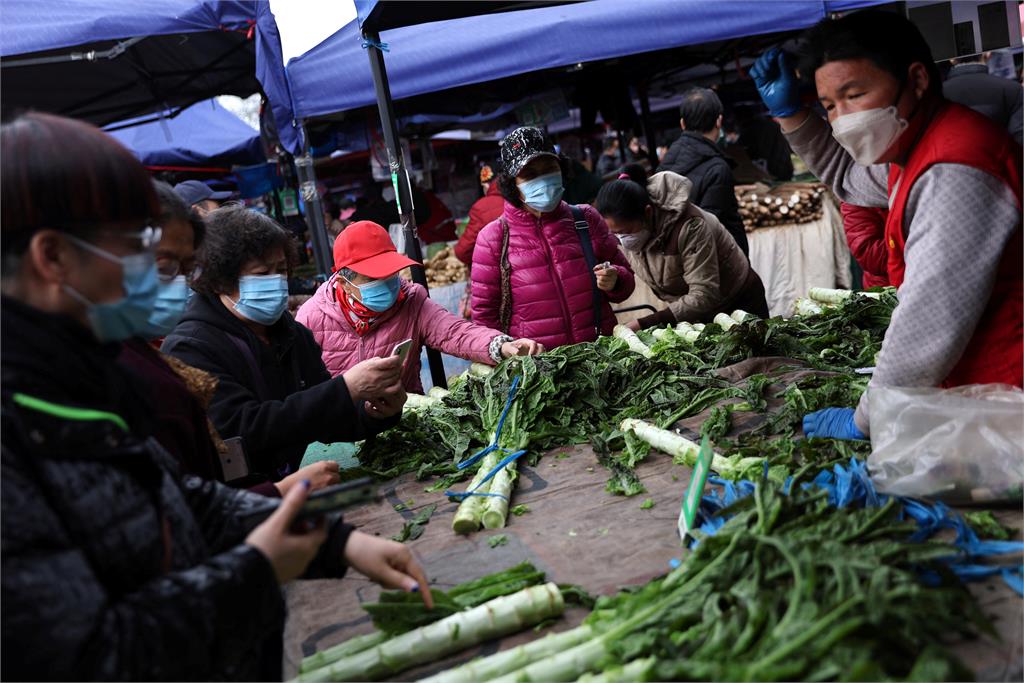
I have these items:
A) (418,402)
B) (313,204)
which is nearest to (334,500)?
(418,402)

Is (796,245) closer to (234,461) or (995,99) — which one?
(995,99)

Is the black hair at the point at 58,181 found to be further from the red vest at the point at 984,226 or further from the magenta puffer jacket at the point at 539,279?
the magenta puffer jacket at the point at 539,279

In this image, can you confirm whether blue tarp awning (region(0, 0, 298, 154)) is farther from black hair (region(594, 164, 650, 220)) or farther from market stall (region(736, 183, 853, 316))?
market stall (region(736, 183, 853, 316))

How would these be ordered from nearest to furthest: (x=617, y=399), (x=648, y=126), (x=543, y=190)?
1. (x=617, y=399)
2. (x=543, y=190)
3. (x=648, y=126)

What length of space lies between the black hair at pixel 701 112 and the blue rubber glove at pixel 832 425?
484 centimetres

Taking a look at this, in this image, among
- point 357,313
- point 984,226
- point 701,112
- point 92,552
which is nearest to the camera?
point 92,552

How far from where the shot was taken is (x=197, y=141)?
15.3 metres

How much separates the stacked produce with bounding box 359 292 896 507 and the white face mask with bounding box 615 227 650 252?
129cm

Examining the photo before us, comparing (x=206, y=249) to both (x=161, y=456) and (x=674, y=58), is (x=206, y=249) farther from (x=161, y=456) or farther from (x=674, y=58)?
(x=674, y=58)

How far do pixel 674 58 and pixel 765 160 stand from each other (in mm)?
2207

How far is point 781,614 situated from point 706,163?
5911mm

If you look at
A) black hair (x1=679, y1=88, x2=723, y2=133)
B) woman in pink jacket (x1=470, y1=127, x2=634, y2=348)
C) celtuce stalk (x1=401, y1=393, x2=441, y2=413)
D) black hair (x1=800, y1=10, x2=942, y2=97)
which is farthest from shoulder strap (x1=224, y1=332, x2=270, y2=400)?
black hair (x1=679, y1=88, x2=723, y2=133)

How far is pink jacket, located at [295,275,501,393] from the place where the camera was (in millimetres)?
4676

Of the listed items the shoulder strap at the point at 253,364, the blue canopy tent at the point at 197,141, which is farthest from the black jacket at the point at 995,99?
the blue canopy tent at the point at 197,141
